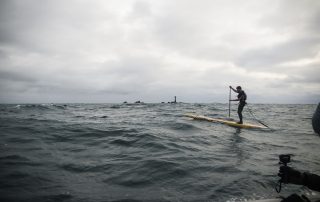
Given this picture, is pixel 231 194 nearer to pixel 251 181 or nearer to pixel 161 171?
pixel 251 181

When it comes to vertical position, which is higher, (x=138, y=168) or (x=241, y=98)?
(x=241, y=98)

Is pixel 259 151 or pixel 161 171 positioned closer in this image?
pixel 161 171

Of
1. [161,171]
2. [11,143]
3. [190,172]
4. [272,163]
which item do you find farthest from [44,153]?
[272,163]

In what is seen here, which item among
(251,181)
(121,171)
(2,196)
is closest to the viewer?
(2,196)

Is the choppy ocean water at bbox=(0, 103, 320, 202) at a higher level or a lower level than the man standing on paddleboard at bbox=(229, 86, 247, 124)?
lower

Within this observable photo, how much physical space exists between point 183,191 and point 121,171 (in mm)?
1888

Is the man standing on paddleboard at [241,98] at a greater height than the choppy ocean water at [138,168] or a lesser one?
greater

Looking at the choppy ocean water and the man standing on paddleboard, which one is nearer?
the choppy ocean water

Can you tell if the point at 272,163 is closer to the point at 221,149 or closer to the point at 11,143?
the point at 221,149

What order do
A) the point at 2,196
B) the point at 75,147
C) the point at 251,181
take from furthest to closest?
the point at 75,147, the point at 251,181, the point at 2,196

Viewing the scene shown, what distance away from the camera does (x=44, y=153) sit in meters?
7.29

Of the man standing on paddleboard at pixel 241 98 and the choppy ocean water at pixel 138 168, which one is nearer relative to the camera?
the choppy ocean water at pixel 138 168

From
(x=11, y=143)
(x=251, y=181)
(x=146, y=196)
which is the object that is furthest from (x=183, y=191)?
(x=11, y=143)

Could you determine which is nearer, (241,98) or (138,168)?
(138,168)
